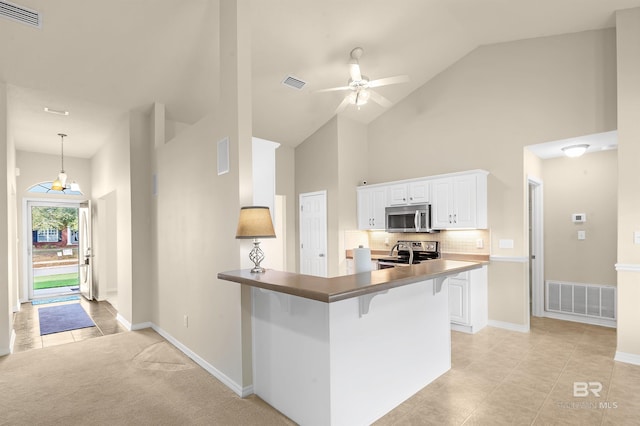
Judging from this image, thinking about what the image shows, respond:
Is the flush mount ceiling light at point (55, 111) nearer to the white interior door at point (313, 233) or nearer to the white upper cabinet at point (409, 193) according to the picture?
the white interior door at point (313, 233)

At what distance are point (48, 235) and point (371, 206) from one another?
7.25 m

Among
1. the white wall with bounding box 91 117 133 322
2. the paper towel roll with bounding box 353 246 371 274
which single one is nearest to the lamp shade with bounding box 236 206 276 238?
the paper towel roll with bounding box 353 246 371 274

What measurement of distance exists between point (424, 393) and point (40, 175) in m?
7.71

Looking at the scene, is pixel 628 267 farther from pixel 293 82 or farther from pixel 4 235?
pixel 4 235

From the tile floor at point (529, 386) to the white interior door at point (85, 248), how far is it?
6617 mm

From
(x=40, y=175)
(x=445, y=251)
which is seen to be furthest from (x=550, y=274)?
(x=40, y=175)

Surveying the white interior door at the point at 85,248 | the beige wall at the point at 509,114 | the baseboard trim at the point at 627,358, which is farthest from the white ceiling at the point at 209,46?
the baseboard trim at the point at 627,358

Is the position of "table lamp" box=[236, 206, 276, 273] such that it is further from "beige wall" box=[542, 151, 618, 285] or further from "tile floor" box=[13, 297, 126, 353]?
"beige wall" box=[542, 151, 618, 285]

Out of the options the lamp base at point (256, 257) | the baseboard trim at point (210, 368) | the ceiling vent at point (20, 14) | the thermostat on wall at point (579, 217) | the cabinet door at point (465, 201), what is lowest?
Answer: the baseboard trim at point (210, 368)

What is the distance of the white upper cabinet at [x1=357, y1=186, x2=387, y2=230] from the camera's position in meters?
5.77

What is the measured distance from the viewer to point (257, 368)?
9.27 feet

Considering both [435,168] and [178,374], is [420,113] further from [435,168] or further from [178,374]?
[178,374]

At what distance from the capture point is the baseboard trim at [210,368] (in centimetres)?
284

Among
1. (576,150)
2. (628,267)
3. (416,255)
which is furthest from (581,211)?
(416,255)
